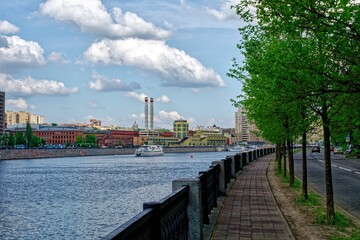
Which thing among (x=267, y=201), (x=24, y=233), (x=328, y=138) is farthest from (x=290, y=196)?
(x=24, y=233)

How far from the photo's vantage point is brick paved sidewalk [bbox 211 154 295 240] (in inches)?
411

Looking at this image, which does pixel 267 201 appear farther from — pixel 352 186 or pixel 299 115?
pixel 352 186

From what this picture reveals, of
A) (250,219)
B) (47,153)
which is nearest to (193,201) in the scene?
(250,219)

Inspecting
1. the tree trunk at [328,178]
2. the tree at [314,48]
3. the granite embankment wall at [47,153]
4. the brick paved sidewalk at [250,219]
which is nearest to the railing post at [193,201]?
the brick paved sidewalk at [250,219]

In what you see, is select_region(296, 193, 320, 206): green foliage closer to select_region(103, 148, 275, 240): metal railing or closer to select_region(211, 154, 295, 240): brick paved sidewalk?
select_region(211, 154, 295, 240): brick paved sidewalk

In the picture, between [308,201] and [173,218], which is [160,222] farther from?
[308,201]

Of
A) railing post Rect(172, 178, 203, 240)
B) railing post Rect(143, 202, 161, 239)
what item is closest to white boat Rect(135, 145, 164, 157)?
railing post Rect(172, 178, 203, 240)

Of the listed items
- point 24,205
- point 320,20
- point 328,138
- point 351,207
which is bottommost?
point 24,205

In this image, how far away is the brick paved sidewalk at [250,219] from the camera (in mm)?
10437

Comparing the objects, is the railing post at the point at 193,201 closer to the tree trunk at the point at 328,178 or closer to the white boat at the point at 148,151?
the tree trunk at the point at 328,178

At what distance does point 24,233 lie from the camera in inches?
1017

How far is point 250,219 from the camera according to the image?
12547 millimetres

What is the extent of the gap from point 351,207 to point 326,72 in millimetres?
9194

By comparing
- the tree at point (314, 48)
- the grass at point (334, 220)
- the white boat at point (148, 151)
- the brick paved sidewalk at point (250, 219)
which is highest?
the tree at point (314, 48)
